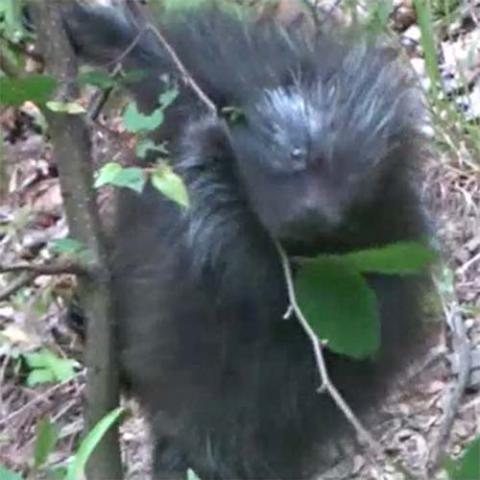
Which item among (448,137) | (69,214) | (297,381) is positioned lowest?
(297,381)

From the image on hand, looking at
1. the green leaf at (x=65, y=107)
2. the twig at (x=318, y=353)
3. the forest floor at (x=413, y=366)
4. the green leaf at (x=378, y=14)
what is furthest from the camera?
the forest floor at (x=413, y=366)

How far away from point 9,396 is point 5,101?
180 centimetres

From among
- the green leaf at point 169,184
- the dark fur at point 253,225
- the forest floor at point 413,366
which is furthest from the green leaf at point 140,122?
the forest floor at point 413,366

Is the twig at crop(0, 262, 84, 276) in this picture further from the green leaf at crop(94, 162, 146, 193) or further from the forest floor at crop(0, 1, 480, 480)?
the forest floor at crop(0, 1, 480, 480)

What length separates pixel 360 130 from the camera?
2.31 m

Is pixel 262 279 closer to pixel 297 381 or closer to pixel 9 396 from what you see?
pixel 297 381

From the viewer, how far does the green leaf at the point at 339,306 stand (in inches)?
81.9

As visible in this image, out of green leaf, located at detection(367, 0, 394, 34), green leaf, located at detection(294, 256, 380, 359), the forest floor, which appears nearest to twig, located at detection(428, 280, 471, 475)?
the forest floor

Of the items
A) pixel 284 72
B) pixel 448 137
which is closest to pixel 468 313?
pixel 448 137

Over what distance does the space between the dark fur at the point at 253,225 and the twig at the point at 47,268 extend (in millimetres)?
181

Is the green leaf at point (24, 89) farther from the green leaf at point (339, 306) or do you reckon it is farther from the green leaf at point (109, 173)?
the green leaf at point (339, 306)

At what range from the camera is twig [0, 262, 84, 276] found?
2.36 m

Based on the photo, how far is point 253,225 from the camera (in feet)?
8.15

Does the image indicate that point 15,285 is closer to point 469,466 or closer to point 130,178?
point 130,178
